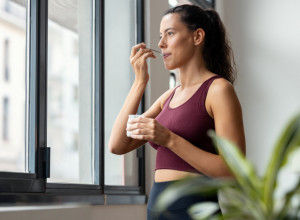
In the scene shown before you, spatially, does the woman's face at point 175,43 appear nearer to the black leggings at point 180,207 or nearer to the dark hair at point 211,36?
the dark hair at point 211,36

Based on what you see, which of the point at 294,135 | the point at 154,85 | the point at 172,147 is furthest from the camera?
the point at 154,85

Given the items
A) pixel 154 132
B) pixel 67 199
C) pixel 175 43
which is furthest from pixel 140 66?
pixel 67 199

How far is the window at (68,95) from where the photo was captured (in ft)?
7.57

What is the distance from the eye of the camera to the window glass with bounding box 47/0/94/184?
8.76 ft

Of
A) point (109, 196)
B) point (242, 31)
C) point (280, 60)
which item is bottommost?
point (109, 196)

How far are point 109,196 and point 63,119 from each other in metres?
0.51

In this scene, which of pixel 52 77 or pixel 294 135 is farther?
pixel 52 77

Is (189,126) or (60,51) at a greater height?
(60,51)

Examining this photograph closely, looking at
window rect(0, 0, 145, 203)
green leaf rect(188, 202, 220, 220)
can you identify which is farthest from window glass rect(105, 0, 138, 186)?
green leaf rect(188, 202, 220, 220)

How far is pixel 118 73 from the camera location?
344cm

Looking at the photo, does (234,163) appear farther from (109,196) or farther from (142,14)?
(142,14)

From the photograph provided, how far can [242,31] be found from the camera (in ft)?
16.3

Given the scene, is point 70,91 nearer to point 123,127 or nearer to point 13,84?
point 13,84

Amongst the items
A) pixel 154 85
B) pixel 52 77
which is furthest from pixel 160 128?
pixel 154 85
